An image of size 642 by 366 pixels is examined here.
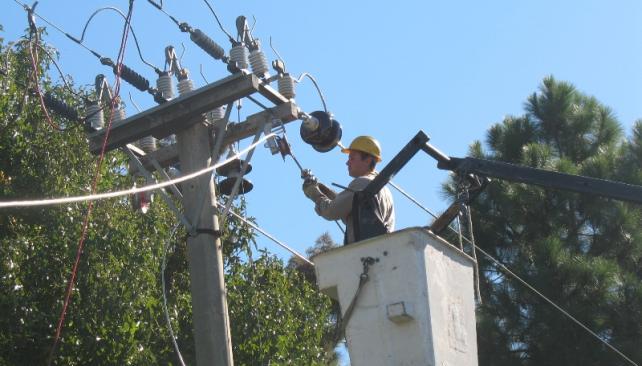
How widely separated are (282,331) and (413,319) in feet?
23.2

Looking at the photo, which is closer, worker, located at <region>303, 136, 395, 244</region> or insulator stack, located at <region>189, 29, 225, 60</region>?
worker, located at <region>303, 136, 395, 244</region>

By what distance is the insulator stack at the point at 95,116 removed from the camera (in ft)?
32.3

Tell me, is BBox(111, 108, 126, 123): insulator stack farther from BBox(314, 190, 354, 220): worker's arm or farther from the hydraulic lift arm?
the hydraulic lift arm

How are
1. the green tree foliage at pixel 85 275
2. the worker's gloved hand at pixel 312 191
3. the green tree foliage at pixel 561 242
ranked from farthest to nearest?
the green tree foliage at pixel 561 242 → the green tree foliage at pixel 85 275 → the worker's gloved hand at pixel 312 191

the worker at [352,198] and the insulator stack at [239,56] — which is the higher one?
the insulator stack at [239,56]

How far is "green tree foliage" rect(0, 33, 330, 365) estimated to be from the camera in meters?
11.6

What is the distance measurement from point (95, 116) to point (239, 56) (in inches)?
51.0

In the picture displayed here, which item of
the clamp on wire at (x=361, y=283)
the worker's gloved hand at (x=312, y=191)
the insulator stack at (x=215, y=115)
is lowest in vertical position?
the clamp on wire at (x=361, y=283)

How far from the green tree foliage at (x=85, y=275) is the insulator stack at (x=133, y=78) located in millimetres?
722

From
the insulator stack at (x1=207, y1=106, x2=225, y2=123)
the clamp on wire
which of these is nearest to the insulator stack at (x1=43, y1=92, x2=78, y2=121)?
the insulator stack at (x1=207, y1=106, x2=225, y2=123)

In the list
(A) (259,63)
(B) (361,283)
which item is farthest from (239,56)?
(B) (361,283)

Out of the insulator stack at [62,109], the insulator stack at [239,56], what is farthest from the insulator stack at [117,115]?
the insulator stack at [239,56]

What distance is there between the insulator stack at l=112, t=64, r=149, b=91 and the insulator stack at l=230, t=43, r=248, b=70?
846 millimetres

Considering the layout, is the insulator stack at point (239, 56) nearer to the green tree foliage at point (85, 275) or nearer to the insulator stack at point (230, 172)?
the insulator stack at point (230, 172)
